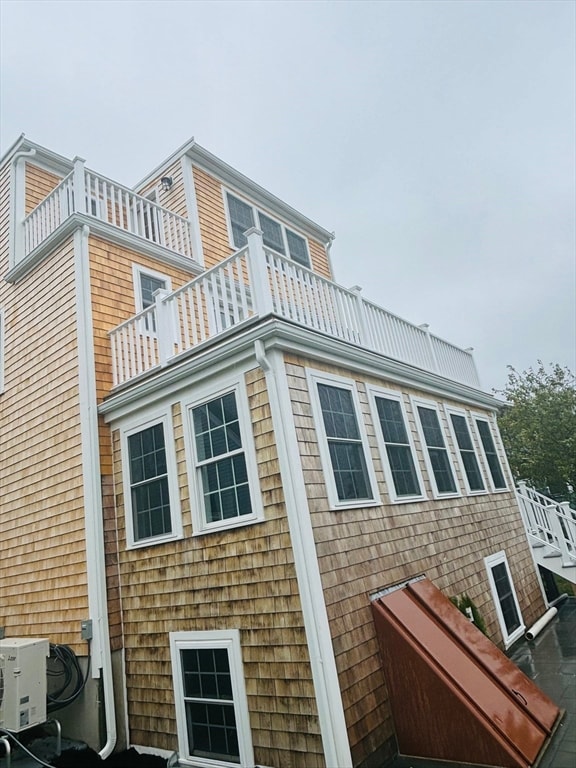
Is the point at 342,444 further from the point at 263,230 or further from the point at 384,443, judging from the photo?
the point at 263,230

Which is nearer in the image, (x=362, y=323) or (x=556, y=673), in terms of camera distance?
(x=556, y=673)

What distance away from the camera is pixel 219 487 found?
5.42 m

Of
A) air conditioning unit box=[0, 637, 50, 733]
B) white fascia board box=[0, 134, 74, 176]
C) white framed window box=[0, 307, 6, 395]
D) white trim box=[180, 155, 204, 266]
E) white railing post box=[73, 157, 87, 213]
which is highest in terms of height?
white fascia board box=[0, 134, 74, 176]

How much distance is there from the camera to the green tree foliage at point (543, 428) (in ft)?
→ 60.5

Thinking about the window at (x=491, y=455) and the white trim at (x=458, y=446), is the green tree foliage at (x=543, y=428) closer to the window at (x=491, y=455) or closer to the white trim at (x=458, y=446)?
the window at (x=491, y=455)

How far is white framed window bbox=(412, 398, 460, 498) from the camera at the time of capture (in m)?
7.40

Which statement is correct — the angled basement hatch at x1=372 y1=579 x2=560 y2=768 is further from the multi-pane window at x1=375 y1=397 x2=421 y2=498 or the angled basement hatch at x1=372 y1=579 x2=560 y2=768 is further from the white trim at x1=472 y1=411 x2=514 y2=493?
the white trim at x1=472 y1=411 x2=514 y2=493

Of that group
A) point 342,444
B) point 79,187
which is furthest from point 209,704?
point 79,187

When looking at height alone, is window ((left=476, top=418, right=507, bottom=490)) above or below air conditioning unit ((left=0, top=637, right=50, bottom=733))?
above

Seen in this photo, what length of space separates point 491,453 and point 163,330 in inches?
282

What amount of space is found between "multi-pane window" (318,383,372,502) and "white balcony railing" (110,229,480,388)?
80 centimetres

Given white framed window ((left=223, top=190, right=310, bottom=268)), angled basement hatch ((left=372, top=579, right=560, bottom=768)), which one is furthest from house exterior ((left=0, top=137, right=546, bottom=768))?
white framed window ((left=223, top=190, right=310, bottom=268))

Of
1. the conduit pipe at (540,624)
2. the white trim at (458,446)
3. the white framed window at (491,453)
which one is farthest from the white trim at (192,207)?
the conduit pipe at (540,624)

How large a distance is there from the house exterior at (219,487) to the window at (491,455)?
17.6 inches
